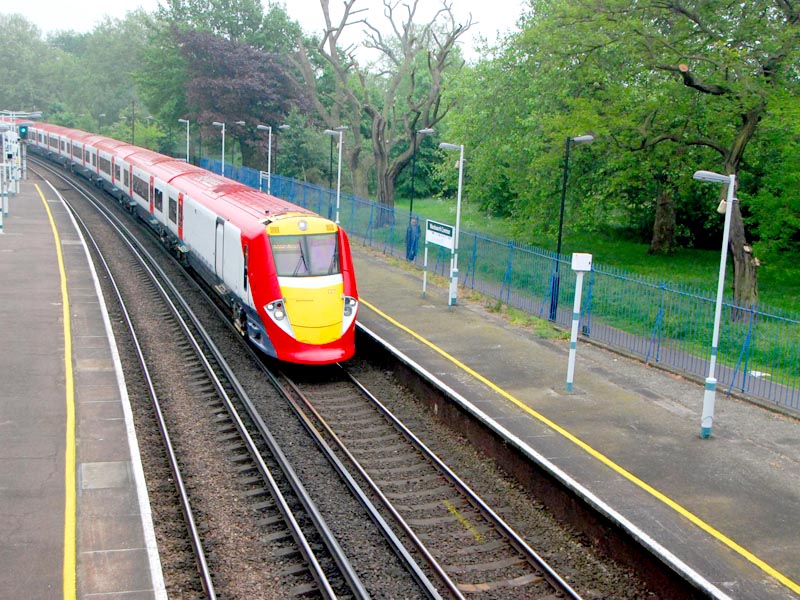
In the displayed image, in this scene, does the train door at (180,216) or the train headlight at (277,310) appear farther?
the train door at (180,216)

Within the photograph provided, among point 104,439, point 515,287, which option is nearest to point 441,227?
point 515,287

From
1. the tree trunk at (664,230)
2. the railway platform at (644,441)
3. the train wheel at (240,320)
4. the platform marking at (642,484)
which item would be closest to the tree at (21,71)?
the tree trunk at (664,230)

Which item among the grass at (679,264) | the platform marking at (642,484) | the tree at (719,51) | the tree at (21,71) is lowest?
the platform marking at (642,484)

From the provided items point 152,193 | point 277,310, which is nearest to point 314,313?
point 277,310

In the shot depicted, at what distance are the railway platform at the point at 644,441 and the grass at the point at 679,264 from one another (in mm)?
8768

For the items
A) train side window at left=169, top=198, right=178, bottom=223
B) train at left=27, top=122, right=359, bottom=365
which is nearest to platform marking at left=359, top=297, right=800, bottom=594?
train at left=27, top=122, right=359, bottom=365

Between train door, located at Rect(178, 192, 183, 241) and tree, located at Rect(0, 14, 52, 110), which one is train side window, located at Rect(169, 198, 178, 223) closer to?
train door, located at Rect(178, 192, 183, 241)

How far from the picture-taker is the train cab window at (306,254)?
16.8 m

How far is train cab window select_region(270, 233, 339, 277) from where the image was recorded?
1677 cm

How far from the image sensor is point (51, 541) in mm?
9516

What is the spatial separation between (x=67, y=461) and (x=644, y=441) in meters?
8.43

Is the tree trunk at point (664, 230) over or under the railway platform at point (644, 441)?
over

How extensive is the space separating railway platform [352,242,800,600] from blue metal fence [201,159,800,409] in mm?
789

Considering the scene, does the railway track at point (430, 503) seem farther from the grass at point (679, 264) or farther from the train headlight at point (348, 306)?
the grass at point (679, 264)
